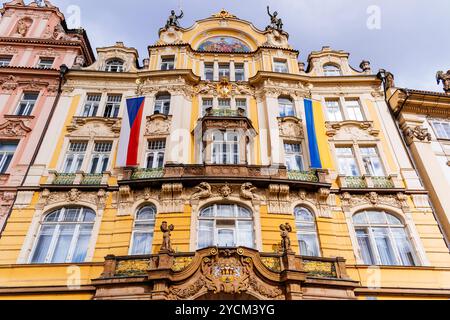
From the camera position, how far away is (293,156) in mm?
20156

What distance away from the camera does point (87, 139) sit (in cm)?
2028

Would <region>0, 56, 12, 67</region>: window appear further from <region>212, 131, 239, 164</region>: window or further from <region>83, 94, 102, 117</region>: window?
<region>212, 131, 239, 164</region>: window

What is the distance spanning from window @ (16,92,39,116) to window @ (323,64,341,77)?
789 inches

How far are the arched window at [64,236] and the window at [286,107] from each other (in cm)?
1291

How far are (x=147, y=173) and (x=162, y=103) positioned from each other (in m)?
5.98

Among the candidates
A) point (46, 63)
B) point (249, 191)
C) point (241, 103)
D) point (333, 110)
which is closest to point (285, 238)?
point (249, 191)

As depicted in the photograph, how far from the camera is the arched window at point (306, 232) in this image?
53.5ft

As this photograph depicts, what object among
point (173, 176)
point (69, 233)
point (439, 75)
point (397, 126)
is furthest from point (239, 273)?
point (439, 75)

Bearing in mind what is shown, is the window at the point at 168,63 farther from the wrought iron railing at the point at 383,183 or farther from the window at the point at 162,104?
the wrought iron railing at the point at 383,183

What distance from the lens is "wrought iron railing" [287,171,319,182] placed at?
726 inches

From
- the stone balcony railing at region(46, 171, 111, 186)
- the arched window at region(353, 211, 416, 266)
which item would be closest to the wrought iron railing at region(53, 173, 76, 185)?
the stone balcony railing at region(46, 171, 111, 186)
